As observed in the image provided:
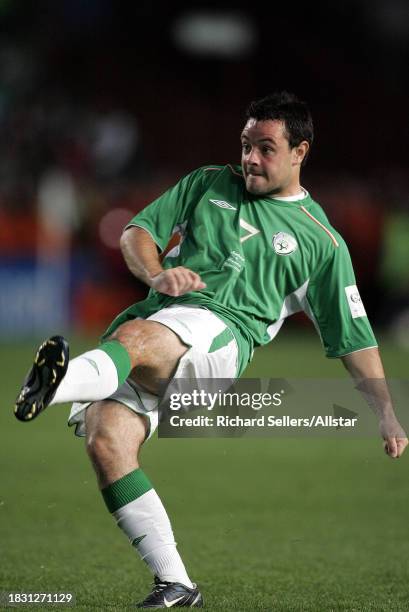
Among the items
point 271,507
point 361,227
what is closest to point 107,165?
point 361,227

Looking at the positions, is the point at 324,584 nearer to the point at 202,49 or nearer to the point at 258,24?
the point at 202,49

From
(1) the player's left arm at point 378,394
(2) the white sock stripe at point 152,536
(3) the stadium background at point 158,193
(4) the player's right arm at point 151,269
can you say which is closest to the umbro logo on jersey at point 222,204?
(4) the player's right arm at point 151,269

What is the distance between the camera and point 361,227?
1538 cm

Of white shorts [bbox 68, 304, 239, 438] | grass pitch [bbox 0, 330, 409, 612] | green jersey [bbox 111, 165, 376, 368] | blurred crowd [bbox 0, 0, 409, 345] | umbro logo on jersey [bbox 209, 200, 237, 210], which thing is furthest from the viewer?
blurred crowd [bbox 0, 0, 409, 345]

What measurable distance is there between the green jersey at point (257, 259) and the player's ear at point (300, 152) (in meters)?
0.15

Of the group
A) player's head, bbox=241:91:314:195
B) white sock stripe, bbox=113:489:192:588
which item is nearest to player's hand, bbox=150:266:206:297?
player's head, bbox=241:91:314:195

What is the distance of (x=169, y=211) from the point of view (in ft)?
14.2

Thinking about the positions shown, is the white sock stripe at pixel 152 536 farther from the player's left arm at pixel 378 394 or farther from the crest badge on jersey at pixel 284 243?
the crest badge on jersey at pixel 284 243

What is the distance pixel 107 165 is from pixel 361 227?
387 cm

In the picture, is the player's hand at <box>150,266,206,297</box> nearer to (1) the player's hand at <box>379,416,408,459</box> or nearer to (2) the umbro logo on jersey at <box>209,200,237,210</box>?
(2) the umbro logo on jersey at <box>209,200,237,210</box>

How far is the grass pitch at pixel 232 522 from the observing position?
4.48 m

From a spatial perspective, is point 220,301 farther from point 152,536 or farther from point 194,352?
point 152,536

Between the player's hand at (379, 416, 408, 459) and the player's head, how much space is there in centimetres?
96

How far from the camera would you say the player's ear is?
4.29m
